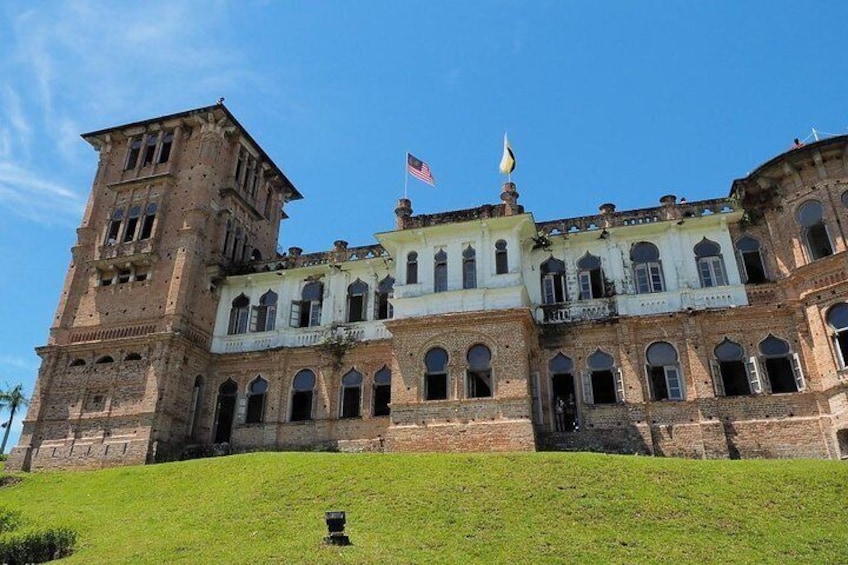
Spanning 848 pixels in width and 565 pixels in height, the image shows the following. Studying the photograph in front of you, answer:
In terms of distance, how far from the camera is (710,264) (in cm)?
2791

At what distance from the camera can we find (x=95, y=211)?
36406 mm

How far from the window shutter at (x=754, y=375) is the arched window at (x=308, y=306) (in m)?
19.7

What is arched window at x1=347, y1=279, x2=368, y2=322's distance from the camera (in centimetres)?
3253

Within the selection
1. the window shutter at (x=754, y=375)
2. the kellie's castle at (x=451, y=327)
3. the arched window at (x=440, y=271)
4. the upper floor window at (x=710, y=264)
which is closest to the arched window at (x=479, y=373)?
the kellie's castle at (x=451, y=327)

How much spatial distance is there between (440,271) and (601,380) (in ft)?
27.2

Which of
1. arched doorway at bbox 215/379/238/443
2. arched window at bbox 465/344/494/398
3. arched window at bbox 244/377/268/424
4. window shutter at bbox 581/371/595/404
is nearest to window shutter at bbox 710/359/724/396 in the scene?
window shutter at bbox 581/371/595/404

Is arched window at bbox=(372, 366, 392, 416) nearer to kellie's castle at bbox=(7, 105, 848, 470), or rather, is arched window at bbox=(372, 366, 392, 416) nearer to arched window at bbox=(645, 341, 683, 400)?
kellie's castle at bbox=(7, 105, 848, 470)

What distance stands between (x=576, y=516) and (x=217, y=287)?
79.9 feet

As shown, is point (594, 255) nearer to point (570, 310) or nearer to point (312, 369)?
point (570, 310)

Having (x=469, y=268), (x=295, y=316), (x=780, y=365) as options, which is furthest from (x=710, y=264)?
(x=295, y=316)

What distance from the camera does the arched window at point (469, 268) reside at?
28188mm

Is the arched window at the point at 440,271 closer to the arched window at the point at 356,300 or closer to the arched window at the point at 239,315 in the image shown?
the arched window at the point at 356,300

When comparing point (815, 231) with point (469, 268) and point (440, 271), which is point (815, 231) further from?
point (440, 271)

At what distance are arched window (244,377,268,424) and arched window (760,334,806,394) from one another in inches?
880
